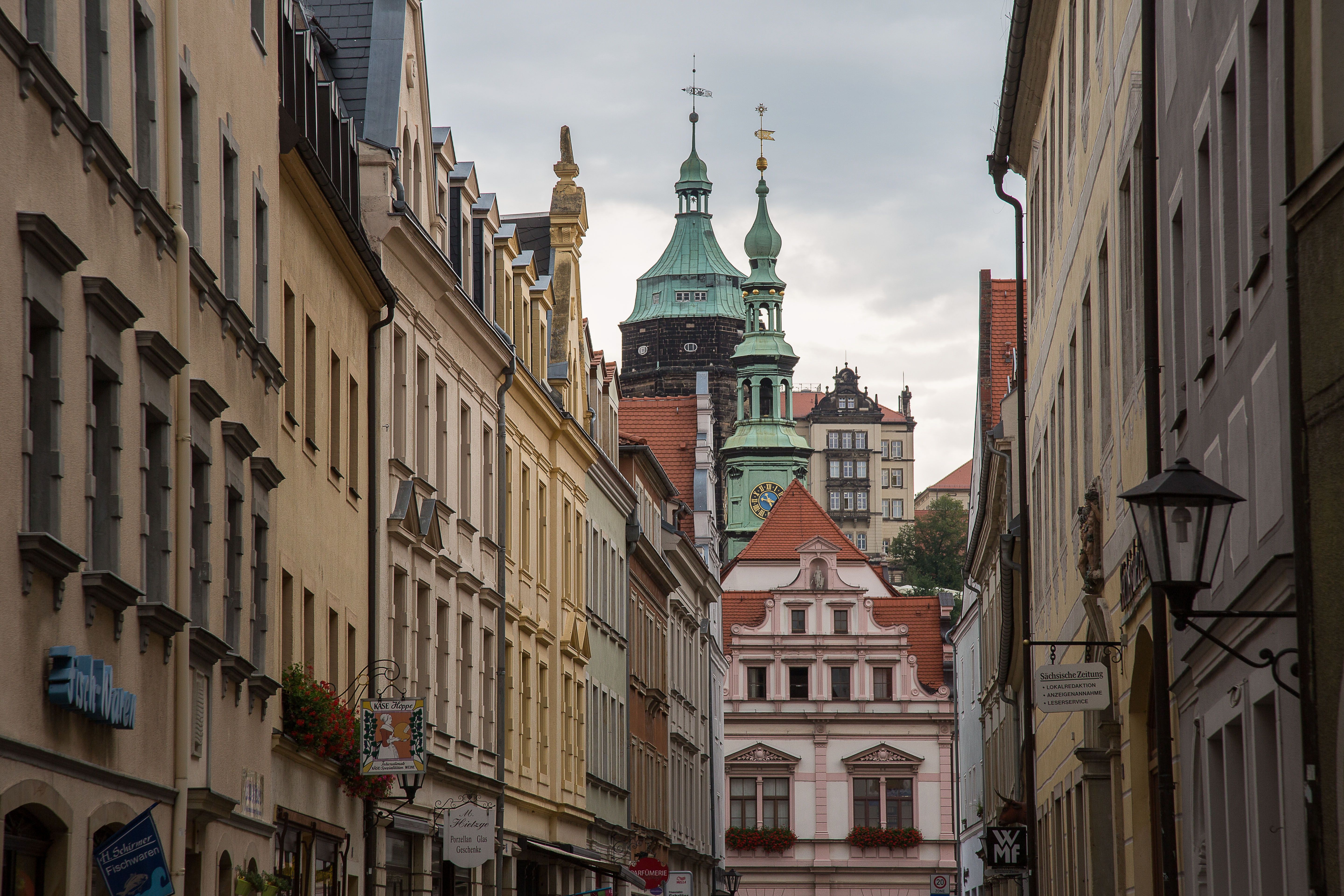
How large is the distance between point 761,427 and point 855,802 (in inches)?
3337

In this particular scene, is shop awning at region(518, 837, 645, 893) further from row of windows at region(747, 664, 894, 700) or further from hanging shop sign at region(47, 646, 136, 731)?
row of windows at region(747, 664, 894, 700)

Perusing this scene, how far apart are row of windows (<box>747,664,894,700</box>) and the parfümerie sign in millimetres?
54088

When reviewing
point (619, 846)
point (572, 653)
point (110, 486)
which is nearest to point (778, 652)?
point (619, 846)

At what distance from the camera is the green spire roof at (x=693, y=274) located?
566ft

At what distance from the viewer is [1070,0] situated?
21500 millimetres

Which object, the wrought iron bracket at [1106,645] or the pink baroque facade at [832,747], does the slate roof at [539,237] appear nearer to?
the wrought iron bracket at [1106,645]

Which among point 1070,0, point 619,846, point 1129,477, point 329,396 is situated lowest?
point 619,846

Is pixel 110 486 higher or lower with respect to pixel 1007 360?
lower

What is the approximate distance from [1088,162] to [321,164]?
7221mm

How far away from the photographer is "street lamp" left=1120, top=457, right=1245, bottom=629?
9.03 m

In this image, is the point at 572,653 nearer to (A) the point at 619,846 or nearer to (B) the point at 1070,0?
(A) the point at 619,846

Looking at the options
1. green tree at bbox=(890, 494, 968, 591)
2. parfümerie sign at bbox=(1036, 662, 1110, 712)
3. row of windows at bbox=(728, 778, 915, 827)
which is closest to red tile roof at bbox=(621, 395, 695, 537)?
row of windows at bbox=(728, 778, 915, 827)

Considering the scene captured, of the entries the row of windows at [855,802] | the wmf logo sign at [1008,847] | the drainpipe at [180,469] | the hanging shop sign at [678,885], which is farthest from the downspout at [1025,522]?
the row of windows at [855,802]

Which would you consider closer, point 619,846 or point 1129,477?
point 1129,477
